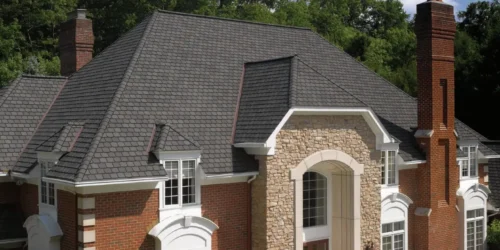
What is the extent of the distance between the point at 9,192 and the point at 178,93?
627 centimetres

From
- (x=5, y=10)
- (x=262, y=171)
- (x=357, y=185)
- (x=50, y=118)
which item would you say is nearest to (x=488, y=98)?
(x=357, y=185)

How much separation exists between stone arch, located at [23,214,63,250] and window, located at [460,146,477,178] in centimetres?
1628

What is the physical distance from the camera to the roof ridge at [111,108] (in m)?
13.9

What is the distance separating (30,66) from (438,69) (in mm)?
22589

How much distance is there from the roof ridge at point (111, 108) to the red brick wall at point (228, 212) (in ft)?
10.8

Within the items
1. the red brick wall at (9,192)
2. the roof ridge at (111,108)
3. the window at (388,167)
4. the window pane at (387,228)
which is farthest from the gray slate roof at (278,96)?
the red brick wall at (9,192)

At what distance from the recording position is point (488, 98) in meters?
39.8

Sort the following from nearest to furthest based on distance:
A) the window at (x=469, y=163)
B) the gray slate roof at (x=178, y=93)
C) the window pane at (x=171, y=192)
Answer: the gray slate roof at (x=178, y=93), the window pane at (x=171, y=192), the window at (x=469, y=163)

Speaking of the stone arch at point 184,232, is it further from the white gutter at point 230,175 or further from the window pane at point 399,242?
the window pane at point 399,242

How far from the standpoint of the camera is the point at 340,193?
18.7 meters

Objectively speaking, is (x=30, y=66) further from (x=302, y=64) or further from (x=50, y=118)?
(x=302, y=64)

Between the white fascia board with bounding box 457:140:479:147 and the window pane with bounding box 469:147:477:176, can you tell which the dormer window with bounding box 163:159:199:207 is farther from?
the window pane with bounding box 469:147:477:176

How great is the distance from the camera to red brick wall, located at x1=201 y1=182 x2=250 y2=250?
16391 mm

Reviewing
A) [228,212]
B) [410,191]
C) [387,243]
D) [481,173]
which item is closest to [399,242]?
[387,243]
